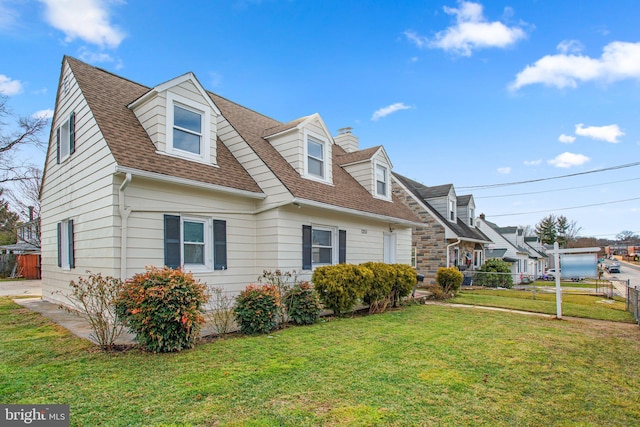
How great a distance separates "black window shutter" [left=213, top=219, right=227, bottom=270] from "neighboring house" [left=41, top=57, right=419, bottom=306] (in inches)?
1.1

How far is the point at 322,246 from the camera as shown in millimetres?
10633

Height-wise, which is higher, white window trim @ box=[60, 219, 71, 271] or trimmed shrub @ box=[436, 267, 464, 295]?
white window trim @ box=[60, 219, 71, 271]

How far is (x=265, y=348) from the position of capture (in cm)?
542

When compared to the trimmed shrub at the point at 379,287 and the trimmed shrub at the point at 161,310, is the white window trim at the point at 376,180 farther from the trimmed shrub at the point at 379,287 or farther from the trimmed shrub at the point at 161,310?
the trimmed shrub at the point at 161,310

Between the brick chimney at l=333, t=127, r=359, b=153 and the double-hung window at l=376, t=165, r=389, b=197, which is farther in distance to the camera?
the brick chimney at l=333, t=127, r=359, b=153

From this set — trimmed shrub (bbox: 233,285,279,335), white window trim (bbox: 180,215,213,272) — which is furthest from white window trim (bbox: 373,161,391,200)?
trimmed shrub (bbox: 233,285,279,335)

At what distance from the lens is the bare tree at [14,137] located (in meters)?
19.1

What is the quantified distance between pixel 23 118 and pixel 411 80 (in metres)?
20.7

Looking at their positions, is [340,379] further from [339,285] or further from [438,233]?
[438,233]

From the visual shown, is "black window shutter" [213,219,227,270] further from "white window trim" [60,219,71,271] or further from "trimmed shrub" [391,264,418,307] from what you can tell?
"trimmed shrub" [391,264,418,307]

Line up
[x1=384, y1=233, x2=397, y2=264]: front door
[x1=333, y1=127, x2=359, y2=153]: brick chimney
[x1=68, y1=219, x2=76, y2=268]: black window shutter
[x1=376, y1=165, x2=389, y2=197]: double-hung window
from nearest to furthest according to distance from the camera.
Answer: [x1=68, y1=219, x2=76, y2=268]: black window shutter
[x1=384, y1=233, x2=397, y2=264]: front door
[x1=376, y1=165, x2=389, y2=197]: double-hung window
[x1=333, y1=127, x2=359, y2=153]: brick chimney

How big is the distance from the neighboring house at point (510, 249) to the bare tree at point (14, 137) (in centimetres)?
3216

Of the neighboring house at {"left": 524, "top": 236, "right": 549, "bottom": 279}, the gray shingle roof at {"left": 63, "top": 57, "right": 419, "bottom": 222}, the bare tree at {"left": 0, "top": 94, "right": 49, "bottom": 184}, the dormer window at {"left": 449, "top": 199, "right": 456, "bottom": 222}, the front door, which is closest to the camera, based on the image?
the gray shingle roof at {"left": 63, "top": 57, "right": 419, "bottom": 222}

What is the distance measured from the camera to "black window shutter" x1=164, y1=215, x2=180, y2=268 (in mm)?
7301
